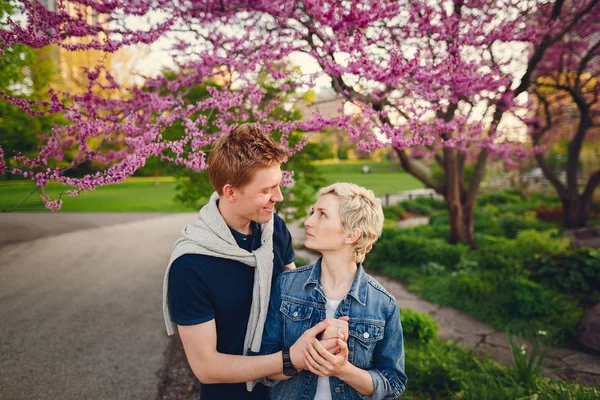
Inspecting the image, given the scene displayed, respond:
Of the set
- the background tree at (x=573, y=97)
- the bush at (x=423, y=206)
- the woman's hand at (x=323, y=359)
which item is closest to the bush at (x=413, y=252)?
the background tree at (x=573, y=97)

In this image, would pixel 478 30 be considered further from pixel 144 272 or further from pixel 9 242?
pixel 144 272

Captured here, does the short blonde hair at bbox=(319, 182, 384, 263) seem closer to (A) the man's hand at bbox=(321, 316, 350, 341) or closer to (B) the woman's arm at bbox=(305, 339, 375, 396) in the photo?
(A) the man's hand at bbox=(321, 316, 350, 341)

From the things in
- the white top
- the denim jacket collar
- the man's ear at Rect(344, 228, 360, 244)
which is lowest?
the white top

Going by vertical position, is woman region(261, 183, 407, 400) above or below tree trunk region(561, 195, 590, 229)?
above

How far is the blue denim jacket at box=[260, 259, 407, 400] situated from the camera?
1.93 meters

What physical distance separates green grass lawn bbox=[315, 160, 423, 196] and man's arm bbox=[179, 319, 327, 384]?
16960mm

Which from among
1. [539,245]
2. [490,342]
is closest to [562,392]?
[490,342]

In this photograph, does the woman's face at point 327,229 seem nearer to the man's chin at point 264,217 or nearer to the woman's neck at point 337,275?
the woman's neck at point 337,275

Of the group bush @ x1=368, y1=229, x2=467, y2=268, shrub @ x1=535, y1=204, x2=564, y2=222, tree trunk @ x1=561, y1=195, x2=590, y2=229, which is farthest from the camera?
shrub @ x1=535, y1=204, x2=564, y2=222

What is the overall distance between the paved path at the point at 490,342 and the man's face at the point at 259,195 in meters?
3.50

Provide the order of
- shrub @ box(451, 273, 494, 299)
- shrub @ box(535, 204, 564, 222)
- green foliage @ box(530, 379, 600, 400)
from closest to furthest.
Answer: green foliage @ box(530, 379, 600, 400), shrub @ box(451, 273, 494, 299), shrub @ box(535, 204, 564, 222)

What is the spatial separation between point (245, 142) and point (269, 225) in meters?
0.55

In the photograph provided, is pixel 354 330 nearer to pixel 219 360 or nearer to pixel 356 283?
pixel 356 283

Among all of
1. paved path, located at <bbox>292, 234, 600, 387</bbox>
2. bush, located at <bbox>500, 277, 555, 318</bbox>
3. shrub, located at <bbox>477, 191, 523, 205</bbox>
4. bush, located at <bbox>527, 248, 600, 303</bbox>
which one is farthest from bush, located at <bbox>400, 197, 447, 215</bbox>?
bush, located at <bbox>500, 277, 555, 318</bbox>
